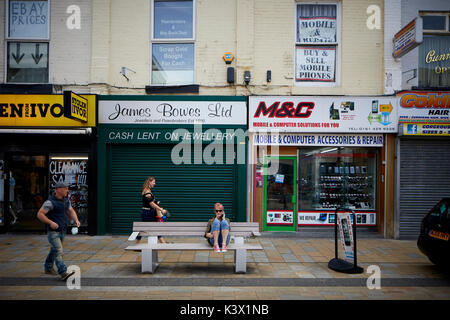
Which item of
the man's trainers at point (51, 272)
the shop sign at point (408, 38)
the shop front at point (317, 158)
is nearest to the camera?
the man's trainers at point (51, 272)

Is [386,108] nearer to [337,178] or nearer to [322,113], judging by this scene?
[322,113]

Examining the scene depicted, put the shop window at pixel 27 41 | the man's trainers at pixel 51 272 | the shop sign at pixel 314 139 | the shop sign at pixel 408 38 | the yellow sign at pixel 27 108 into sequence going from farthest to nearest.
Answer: the shop window at pixel 27 41, the shop sign at pixel 314 139, the yellow sign at pixel 27 108, the shop sign at pixel 408 38, the man's trainers at pixel 51 272

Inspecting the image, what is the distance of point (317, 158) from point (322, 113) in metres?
1.42

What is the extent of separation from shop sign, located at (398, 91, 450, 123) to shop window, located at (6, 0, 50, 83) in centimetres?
1075

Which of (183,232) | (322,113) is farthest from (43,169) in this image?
(322,113)

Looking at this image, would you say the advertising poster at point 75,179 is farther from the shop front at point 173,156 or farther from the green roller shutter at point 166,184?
the green roller shutter at point 166,184

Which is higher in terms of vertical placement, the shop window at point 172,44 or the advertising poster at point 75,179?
the shop window at point 172,44

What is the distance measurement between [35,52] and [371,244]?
37.3ft

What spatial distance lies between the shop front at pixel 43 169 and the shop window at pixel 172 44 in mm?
2217

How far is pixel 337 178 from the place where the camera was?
9.24 metres

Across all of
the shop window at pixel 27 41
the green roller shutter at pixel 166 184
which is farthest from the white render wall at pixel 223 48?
the green roller shutter at pixel 166 184

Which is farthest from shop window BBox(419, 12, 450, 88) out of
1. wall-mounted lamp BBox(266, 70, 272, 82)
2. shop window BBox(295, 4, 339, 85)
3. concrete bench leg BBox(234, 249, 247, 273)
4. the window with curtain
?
concrete bench leg BBox(234, 249, 247, 273)

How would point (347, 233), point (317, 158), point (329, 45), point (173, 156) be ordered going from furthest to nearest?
point (317, 158) → point (329, 45) → point (173, 156) → point (347, 233)

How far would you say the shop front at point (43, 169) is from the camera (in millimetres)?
8500
